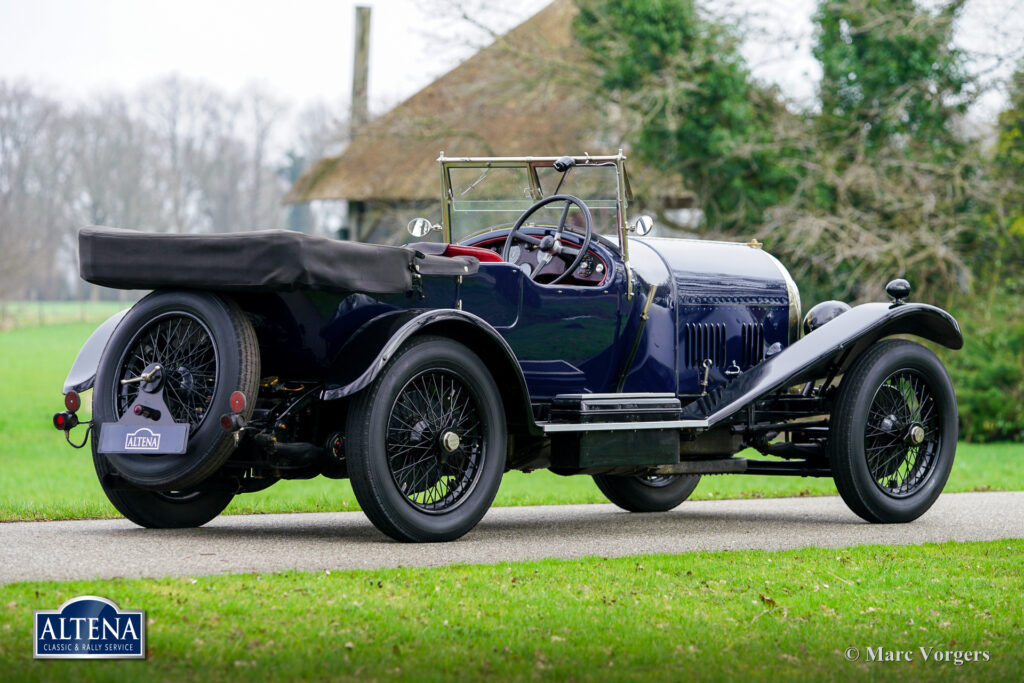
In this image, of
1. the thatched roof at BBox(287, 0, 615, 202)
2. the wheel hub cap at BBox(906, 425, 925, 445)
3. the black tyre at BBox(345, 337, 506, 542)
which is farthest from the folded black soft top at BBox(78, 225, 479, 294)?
the thatched roof at BBox(287, 0, 615, 202)

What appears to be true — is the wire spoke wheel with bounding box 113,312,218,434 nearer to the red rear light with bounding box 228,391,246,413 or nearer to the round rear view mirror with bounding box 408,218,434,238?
the red rear light with bounding box 228,391,246,413

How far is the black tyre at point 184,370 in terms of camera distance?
20.1 feet

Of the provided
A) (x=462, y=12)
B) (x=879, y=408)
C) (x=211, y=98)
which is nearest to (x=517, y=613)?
(x=879, y=408)

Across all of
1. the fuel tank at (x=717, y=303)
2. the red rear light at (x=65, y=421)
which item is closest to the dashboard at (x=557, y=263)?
the fuel tank at (x=717, y=303)

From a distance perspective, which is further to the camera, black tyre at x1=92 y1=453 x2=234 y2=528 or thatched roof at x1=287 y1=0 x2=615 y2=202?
thatched roof at x1=287 y1=0 x2=615 y2=202

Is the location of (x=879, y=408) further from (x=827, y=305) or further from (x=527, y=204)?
(x=527, y=204)

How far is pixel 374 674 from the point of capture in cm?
400

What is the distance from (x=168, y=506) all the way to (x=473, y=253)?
2140 mm

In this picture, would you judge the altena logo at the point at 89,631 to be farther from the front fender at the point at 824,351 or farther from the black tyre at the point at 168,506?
the front fender at the point at 824,351

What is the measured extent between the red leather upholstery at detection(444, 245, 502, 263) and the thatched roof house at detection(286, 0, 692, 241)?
14836 millimetres

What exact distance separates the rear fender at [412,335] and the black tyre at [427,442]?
11 centimetres

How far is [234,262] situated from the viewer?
20.1ft

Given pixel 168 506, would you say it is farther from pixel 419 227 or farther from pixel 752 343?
pixel 752 343

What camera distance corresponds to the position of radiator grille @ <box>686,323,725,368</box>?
26.8ft
